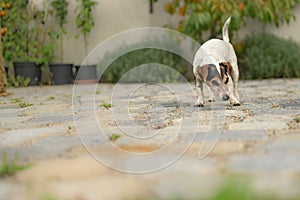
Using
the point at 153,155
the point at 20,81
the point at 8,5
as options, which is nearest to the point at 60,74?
the point at 20,81

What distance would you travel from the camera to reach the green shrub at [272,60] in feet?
22.5

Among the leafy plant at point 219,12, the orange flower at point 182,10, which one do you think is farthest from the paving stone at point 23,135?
the orange flower at point 182,10

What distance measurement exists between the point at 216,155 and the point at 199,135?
386 mm

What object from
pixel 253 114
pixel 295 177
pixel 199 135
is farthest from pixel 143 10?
pixel 295 177

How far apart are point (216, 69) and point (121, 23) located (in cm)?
505

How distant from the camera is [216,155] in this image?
1.48 metres

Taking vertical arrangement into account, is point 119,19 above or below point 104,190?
above

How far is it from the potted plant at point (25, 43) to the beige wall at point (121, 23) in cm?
48

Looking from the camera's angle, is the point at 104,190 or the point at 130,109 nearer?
the point at 104,190

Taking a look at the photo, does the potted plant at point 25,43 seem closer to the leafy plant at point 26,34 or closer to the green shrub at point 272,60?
the leafy plant at point 26,34

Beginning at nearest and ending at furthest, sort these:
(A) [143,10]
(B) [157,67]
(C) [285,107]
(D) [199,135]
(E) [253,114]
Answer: (D) [199,135]
(E) [253,114]
(C) [285,107]
(B) [157,67]
(A) [143,10]

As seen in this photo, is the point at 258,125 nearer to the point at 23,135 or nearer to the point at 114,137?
the point at 114,137

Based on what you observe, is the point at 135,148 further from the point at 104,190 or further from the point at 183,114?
the point at 183,114

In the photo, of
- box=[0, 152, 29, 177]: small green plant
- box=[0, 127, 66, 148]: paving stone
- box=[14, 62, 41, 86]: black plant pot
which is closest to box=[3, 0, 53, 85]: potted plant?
box=[14, 62, 41, 86]: black plant pot
